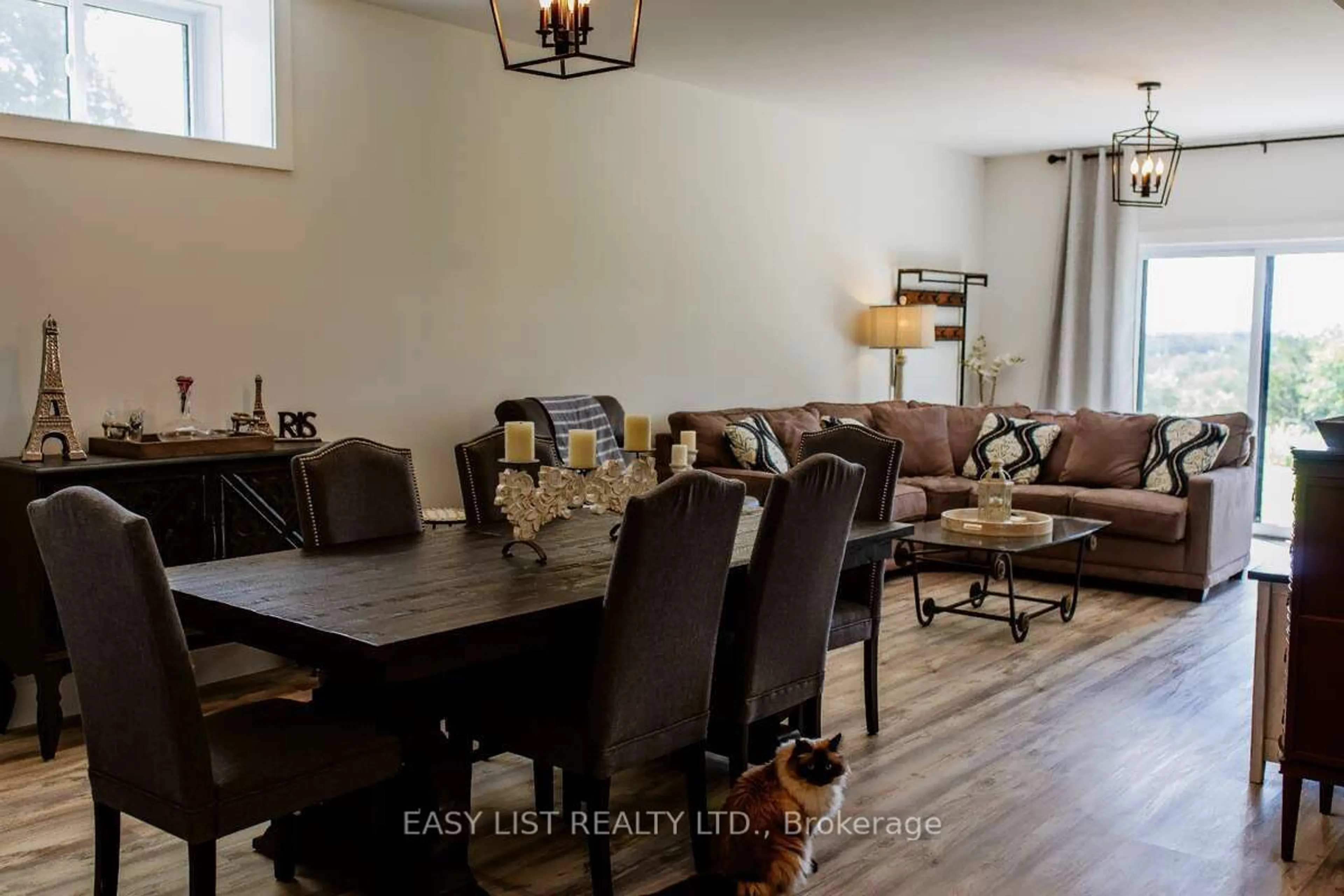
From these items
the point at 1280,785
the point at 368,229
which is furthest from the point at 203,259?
the point at 1280,785

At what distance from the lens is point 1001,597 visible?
19.2 ft

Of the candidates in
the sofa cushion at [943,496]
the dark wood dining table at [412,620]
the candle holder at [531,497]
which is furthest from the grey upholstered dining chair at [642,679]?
the sofa cushion at [943,496]

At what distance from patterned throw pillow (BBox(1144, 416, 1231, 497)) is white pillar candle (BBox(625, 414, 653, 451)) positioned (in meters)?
3.94

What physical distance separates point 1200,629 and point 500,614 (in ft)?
13.2

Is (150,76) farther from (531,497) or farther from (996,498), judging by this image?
(996,498)

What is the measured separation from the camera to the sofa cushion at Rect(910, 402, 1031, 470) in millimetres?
7273

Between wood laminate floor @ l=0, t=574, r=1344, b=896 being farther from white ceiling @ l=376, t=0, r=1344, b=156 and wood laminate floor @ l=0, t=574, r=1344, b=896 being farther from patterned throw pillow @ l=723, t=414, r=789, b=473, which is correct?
white ceiling @ l=376, t=0, r=1344, b=156

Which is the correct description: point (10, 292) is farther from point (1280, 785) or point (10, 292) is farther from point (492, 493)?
point (1280, 785)

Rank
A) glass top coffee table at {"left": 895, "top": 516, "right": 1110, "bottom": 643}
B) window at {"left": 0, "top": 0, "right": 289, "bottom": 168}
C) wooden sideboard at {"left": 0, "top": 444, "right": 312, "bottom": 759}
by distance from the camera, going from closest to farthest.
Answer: wooden sideboard at {"left": 0, "top": 444, "right": 312, "bottom": 759} < window at {"left": 0, "top": 0, "right": 289, "bottom": 168} < glass top coffee table at {"left": 895, "top": 516, "right": 1110, "bottom": 643}

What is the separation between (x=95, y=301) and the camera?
161 inches

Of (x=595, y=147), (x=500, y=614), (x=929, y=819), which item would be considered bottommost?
(x=929, y=819)

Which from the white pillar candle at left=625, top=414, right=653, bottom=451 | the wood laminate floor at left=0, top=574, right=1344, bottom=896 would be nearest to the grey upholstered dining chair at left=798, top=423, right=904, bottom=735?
the wood laminate floor at left=0, top=574, right=1344, bottom=896

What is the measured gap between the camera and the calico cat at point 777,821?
2375 mm

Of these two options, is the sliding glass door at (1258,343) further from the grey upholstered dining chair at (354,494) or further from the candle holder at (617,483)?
the grey upholstered dining chair at (354,494)
